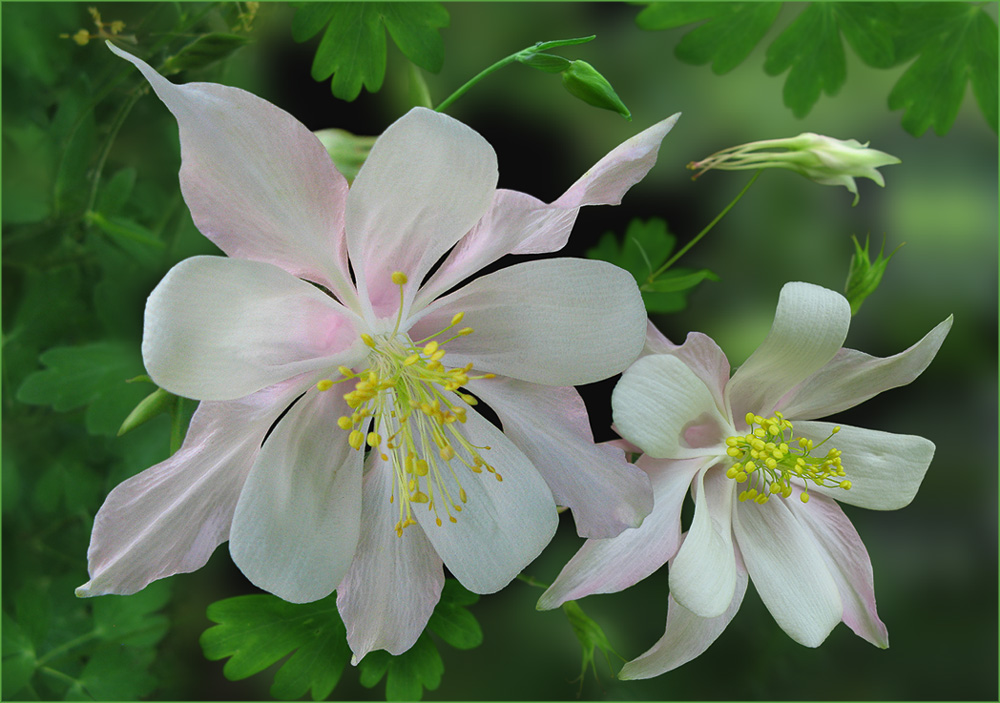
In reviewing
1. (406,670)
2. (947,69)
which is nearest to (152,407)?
(406,670)

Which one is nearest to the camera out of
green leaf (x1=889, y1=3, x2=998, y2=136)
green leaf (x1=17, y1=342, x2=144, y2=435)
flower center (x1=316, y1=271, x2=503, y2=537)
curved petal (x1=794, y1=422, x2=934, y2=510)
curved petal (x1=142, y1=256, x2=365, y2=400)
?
curved petal (x1=142, y1=256, x2=365, y2=400)

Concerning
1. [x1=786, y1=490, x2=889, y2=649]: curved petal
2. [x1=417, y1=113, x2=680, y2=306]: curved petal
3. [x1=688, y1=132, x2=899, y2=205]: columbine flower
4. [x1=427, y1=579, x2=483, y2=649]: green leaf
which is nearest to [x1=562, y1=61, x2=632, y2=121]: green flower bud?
[x1=417, y1=113, x2=680, y2=306]: curved petal

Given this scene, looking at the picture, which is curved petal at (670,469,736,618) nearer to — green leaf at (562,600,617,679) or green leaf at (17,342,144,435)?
green leaf at (562,600,617,679)

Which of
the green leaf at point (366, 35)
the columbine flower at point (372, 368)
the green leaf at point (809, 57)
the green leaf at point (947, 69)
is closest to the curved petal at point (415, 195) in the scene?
the columbine flower at point (372, 368)

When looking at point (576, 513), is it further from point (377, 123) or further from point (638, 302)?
point (377, 123)

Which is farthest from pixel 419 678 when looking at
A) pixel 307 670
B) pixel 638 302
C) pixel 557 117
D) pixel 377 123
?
pixel 557 117
